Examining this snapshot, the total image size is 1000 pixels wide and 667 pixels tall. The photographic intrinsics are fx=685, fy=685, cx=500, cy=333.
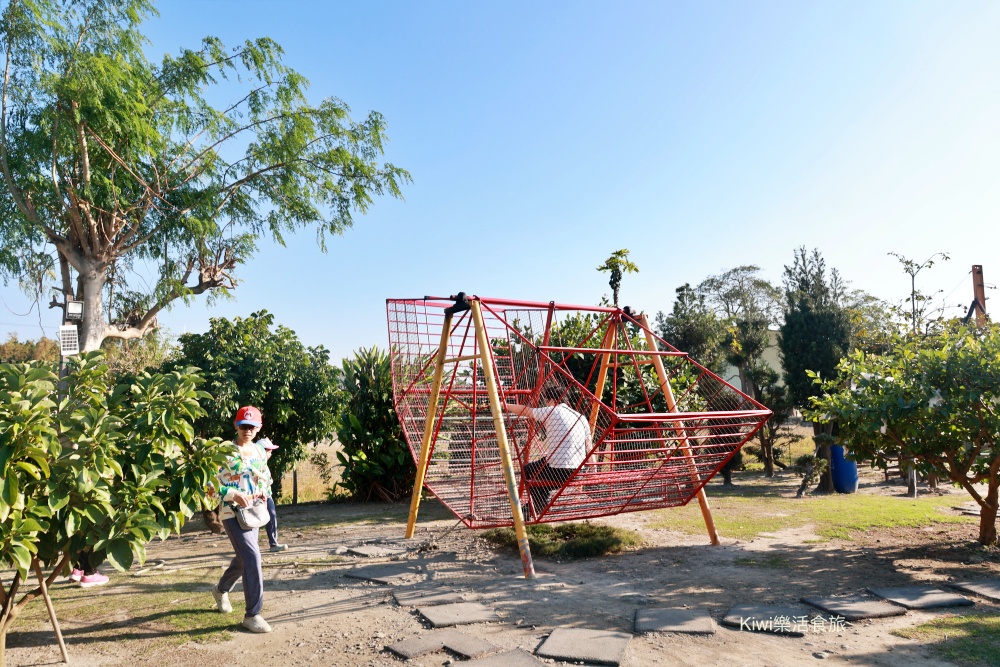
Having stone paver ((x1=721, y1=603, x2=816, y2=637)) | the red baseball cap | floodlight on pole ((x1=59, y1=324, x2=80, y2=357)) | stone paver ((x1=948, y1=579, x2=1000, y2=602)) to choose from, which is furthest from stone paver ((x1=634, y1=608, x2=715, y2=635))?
floodlight on pole ((x1=59, y1=324, x2=80, y2=357))

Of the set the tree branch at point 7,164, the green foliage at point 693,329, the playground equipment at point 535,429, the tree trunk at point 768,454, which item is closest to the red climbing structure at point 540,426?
the playground equipment at point 535,429

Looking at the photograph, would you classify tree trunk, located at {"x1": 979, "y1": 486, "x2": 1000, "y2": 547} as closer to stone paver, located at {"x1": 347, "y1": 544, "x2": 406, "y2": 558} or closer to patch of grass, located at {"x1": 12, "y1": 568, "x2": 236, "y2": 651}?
stone paver, located at {"x1": 347, "y1": 544, "x2": 406, "y2": 558}

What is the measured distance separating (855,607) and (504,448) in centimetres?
279

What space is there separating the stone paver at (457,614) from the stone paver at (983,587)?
11.2 ft

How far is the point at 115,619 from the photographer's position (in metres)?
4.57

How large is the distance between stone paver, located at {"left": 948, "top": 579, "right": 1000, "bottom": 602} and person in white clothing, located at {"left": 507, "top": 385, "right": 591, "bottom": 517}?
295cm

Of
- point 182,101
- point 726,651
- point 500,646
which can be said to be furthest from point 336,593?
point 182,101

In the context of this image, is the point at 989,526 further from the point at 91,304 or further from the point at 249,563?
the point at 91,304

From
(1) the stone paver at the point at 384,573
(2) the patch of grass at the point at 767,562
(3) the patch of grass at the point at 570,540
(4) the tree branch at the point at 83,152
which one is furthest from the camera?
(4) the tree branch at the point at 83,152

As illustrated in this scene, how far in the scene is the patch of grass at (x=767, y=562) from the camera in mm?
5895

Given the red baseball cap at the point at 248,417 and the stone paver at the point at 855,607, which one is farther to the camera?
the red baseball cap at the point at 248,417

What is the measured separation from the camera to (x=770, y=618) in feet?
14.4

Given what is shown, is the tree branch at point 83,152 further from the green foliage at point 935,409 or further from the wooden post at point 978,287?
the wooden post at point 978,287

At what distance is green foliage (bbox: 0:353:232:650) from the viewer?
297 cm
